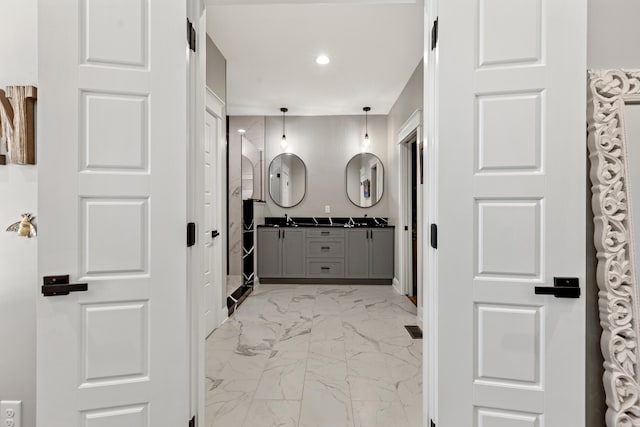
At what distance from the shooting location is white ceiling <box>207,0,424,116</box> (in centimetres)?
257

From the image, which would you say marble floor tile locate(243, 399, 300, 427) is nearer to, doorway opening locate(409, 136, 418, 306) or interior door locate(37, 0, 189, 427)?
interior door locate(37, 0, 189, 427)

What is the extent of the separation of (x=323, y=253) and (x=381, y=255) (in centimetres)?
91

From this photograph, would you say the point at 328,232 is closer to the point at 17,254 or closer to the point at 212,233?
the point at 212,233

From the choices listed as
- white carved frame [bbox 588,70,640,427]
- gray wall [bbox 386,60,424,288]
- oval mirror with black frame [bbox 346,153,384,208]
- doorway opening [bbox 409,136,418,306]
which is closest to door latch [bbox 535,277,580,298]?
white carved frame [bbox 588,70,640,427]

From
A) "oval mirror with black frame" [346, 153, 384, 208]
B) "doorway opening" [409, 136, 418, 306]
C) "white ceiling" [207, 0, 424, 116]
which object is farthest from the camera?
"oval mirror with black frame" [346, 153, 384, 208]

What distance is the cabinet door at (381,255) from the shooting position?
5.07 m

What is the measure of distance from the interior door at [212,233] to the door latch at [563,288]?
2652 millimetres

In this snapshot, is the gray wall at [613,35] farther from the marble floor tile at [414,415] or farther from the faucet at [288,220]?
the faucet at [288,220]

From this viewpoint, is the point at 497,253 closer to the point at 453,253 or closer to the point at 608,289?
the point at 453,253

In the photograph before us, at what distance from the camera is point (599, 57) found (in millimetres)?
1350

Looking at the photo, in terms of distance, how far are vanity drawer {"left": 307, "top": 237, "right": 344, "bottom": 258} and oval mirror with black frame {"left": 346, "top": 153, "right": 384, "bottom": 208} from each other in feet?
2.88

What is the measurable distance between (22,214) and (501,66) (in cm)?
209

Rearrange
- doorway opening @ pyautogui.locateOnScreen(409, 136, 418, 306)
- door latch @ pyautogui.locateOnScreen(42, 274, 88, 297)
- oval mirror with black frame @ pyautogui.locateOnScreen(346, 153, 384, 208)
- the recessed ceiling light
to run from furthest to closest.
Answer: oval mirror with black frame @ pyautogui.locateOnScreen(346, 153, 384, 208) < doorway opening @ pyautogui.locateOnScreen(409, 136, 418, 306) < the recessed ceiling light < door latch @ pyautogui.locateOnScreen(42, 274, 88, 297)

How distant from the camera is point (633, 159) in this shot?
1317 millimetres
